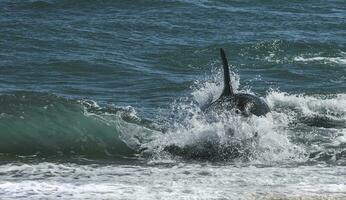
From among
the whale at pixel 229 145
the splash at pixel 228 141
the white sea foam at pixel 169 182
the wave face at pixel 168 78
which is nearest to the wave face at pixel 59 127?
the wave face at pixel 168 78

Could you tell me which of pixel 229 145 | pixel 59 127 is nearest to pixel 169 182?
pixel 229 145

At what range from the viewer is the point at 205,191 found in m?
9.52

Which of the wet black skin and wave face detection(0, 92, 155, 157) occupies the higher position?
the wet black skin

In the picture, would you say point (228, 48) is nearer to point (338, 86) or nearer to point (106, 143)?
point (338, 86)

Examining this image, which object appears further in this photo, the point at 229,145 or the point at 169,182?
the point at 229,145

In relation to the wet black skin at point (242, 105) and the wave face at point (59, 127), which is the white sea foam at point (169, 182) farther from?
the wet black skin at point (242, 105)

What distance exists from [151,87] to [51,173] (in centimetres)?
801

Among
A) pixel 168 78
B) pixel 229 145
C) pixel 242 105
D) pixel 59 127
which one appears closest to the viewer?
pixel 229 145

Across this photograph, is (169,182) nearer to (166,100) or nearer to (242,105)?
(242,105)

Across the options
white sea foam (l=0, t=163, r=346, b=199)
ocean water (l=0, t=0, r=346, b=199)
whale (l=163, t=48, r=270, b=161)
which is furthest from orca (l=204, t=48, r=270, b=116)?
white sea foam (l=0, t=163, r=346, b=199)

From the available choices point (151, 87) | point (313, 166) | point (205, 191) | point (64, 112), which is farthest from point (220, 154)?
point (151, 87)

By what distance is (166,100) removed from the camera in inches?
668

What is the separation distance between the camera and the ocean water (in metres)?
10.2

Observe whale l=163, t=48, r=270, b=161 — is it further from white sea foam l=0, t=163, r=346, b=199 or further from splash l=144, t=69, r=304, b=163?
white sea foam l=0, t=163, r=346, b=199
